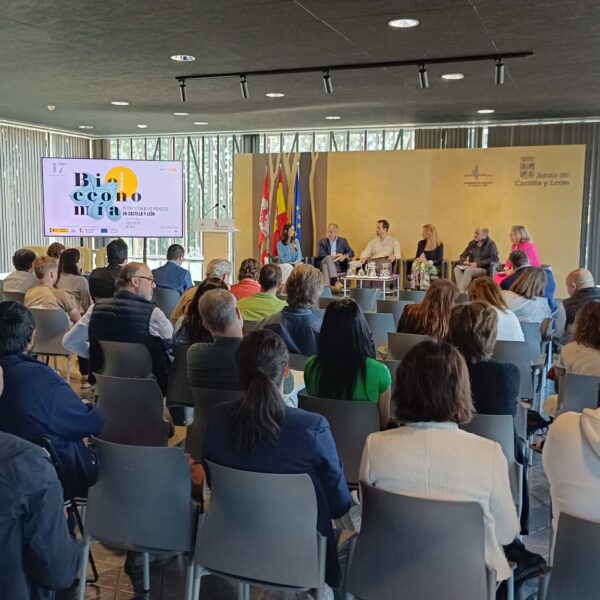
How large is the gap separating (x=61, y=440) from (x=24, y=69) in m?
7.09

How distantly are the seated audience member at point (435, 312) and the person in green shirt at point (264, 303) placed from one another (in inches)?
46.4

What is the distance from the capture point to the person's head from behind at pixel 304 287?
475 cm

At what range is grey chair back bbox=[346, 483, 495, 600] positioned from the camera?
2.10m

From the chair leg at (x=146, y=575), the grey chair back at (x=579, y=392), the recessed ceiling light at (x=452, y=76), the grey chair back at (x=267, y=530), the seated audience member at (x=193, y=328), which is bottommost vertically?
the chair leg at (x=146, y=575)

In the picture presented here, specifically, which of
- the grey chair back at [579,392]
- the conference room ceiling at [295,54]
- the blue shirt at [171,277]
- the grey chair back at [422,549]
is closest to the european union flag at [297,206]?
the conference room ceiling at [295,54]

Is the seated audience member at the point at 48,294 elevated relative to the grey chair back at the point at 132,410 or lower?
elevated

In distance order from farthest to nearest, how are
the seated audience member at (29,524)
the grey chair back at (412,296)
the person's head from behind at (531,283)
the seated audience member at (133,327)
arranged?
the grey chair back at (412,296), the person's head from behind at (531,283), the seated audience member at (133,327), the seated audience member at (29,524)

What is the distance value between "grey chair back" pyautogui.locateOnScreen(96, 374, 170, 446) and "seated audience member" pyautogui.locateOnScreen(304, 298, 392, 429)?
0.94m

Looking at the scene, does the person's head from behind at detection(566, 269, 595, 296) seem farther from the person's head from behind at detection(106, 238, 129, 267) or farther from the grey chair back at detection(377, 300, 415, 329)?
the person's head from behind at detection(106, 238, 129, 267)

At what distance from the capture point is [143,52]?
7.60 metres

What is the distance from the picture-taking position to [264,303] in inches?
217

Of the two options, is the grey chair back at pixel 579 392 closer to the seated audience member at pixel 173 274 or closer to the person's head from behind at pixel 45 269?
the person's head from behind at pixel 45 269

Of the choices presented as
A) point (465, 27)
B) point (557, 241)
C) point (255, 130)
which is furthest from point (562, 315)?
point (255, 130)

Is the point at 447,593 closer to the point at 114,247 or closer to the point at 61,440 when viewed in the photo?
the point at 61,440
